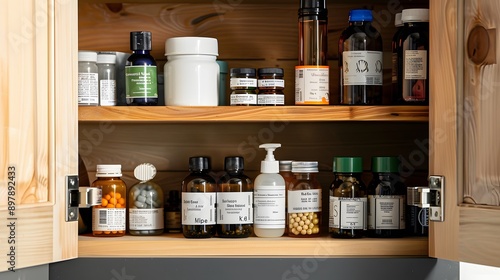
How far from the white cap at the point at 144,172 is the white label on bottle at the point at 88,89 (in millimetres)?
156

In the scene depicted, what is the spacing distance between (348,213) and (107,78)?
0.53 m

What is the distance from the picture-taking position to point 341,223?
1.46m

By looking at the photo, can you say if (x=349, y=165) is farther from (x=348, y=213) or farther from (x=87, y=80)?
(x=87, y=80)

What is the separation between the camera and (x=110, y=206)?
150 centimetres

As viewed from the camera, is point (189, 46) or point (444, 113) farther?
point (189, 46)

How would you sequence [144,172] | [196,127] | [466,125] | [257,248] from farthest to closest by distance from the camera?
[196,127] < [144,172] < [257,248] < [466,125]

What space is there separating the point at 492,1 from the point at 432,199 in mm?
350

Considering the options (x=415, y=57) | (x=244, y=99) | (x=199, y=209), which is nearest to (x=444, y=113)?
(x=415, y=57)

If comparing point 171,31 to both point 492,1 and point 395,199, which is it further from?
point 492,1

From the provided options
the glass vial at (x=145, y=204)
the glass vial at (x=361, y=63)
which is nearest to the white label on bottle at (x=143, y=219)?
the glass vial at (x=145, y=204)

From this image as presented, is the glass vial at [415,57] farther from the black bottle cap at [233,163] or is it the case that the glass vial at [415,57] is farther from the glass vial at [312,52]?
the black bottle cap at [233,163]

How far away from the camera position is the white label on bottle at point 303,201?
149 centimetres

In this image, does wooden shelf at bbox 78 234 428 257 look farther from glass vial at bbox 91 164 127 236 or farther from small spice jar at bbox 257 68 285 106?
small spice jar at bbox 257 68 285 106

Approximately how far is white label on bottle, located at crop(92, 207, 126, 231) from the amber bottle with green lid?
0.40 m
